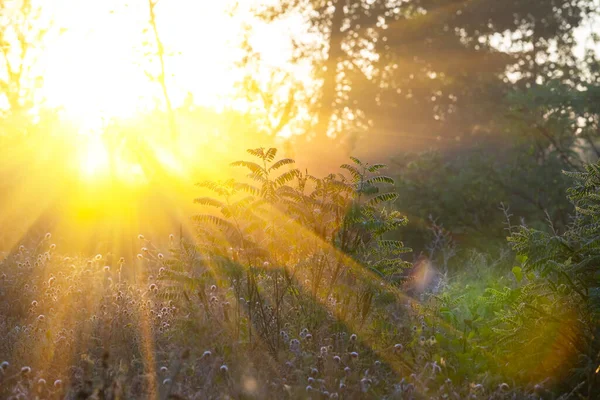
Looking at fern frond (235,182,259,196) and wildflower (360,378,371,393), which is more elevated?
fern frond (235,182,259,196)

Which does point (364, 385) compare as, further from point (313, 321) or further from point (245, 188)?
point (245, 188)

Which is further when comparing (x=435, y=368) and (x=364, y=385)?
(x=435, y=368)

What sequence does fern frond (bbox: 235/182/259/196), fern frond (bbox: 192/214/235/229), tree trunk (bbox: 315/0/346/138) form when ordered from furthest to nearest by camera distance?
tree trunk (bbox: 315/0/346/138), fern frond (bbox: 235/182/259/196), fern frond (bbox: 192/214/235/229)

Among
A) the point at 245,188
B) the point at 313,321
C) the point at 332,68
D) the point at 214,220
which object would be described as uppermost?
the point at 332,68

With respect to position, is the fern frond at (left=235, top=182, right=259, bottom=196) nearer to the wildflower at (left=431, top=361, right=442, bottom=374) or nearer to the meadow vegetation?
the meadow vegetation

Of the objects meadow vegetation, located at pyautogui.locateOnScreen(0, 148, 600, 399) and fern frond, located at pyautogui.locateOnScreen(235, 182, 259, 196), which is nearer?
meadow vegetation, located at pyautogui.locateOnScreen(0, 148, 600, 399)

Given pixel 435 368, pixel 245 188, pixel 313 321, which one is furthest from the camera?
pixel 313 321

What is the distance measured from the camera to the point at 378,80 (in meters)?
27.9

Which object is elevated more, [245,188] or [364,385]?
[245,188]

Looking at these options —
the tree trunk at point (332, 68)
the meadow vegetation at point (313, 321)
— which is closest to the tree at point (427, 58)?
the tree trunk at point (332, 68)

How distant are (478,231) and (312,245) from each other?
10.1 metres

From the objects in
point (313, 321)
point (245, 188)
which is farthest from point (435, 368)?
point (245, 188)

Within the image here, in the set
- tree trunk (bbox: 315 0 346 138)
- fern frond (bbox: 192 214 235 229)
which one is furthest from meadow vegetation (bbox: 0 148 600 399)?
tree trunk (bbox: 315 0 346 138)

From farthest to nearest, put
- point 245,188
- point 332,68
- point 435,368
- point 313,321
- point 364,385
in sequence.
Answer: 1. point 332,68
2. point 313,321
3. point 245,188
4. point 435,368
5. point 364,385
